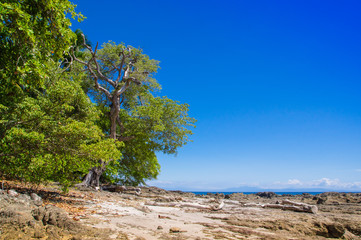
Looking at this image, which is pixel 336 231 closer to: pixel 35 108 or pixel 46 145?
pixel 46 145

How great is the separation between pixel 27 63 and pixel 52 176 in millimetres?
5829

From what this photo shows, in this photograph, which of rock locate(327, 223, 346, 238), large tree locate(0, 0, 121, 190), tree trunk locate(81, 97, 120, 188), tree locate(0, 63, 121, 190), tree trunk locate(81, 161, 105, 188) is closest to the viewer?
large tree locate(0, 0, 121, 190)

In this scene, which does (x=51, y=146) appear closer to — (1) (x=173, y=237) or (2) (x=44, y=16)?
(2) (x=44, y=16)

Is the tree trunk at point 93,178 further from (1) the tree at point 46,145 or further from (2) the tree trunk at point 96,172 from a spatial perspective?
(1) the tree at point 46,145

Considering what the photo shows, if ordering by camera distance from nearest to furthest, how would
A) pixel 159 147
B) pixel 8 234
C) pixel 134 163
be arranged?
pixel 8 234, pixel 159 147, pixel 134 163

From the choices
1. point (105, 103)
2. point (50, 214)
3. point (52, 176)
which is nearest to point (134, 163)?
point (105, 103)

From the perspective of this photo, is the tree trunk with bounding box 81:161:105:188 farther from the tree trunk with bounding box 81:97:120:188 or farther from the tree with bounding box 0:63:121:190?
the tree with bounding box 0:63:121:190

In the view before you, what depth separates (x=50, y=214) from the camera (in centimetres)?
512

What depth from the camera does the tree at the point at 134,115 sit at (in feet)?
63.7

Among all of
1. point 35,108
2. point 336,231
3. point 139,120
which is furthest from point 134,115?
point 336,231

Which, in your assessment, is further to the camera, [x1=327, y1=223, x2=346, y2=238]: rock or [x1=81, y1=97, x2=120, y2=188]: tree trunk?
[x1=81, y1=97, x2=120, y2=188]: tree trunk

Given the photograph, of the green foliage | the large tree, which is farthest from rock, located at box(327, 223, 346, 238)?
the green foliage

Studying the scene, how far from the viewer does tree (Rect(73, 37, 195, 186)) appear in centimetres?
1942

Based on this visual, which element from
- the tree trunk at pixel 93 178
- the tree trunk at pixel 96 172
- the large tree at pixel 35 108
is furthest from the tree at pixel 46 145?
the tree trunk at pixel 93 178
